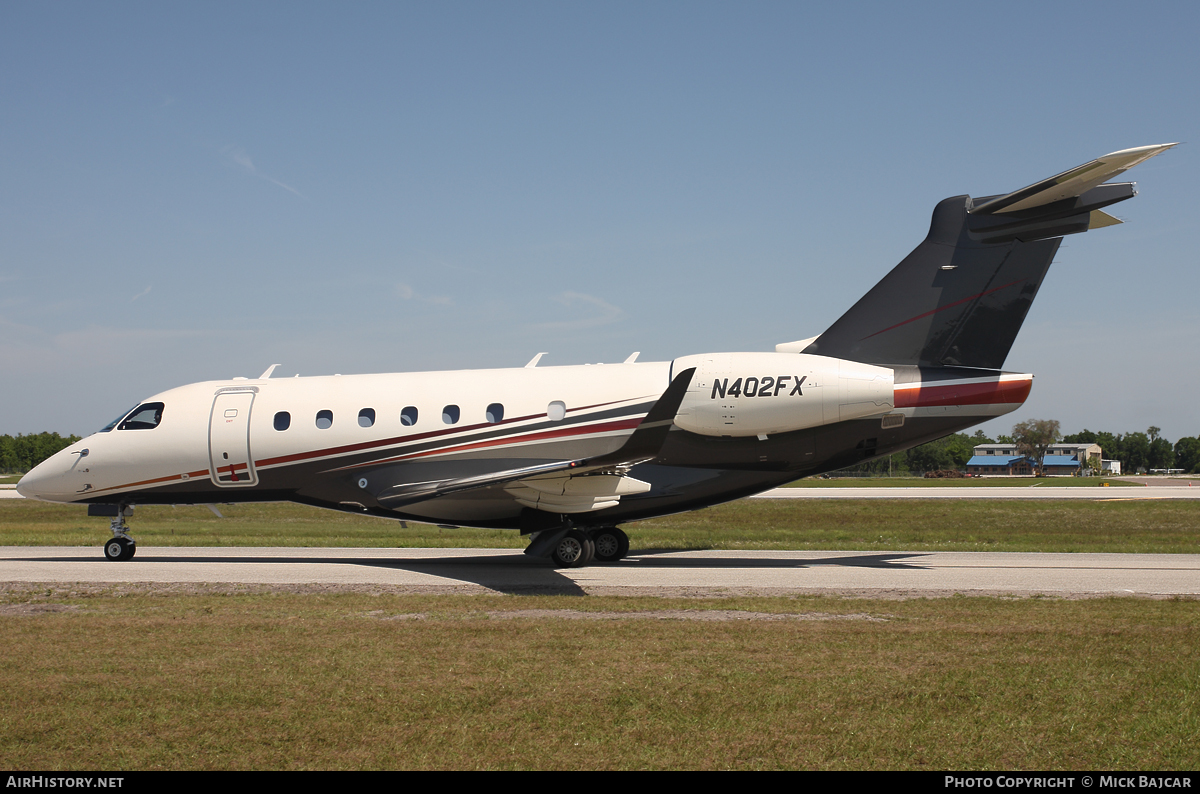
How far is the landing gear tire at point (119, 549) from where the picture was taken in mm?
18484

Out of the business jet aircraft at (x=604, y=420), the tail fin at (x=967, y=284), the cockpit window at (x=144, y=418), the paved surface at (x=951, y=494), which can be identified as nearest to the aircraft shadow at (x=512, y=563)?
the business jet aircraft at (x=604, y=420)

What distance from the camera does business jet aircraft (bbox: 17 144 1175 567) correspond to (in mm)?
16781

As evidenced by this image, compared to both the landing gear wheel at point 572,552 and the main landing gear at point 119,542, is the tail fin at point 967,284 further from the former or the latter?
the main landing gear at point 119,542

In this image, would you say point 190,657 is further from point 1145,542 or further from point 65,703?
point 1145,542

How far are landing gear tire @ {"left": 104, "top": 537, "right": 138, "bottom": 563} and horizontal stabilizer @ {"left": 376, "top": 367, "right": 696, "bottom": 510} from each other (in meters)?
5.54

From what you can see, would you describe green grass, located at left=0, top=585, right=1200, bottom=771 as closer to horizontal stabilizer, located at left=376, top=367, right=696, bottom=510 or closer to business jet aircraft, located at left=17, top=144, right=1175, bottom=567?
horizontal stabilizer, located at left=376, top=367, right=696, bottom=510

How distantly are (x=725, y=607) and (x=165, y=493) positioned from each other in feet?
41.4

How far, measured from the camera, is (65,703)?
22.2 ft

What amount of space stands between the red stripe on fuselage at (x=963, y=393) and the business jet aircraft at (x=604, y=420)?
0.03 metres

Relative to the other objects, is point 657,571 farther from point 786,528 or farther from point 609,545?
point 786,528

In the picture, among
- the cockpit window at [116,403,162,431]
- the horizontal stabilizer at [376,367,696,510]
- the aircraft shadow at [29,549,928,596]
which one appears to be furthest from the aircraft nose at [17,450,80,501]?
the horizontal stabilizer at [376,367,696,510]

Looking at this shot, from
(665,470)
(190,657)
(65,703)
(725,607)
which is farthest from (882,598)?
(65,703)

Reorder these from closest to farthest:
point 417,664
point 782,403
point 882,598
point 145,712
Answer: point 145,712
point 417,664
point 882,598
point 782,403
